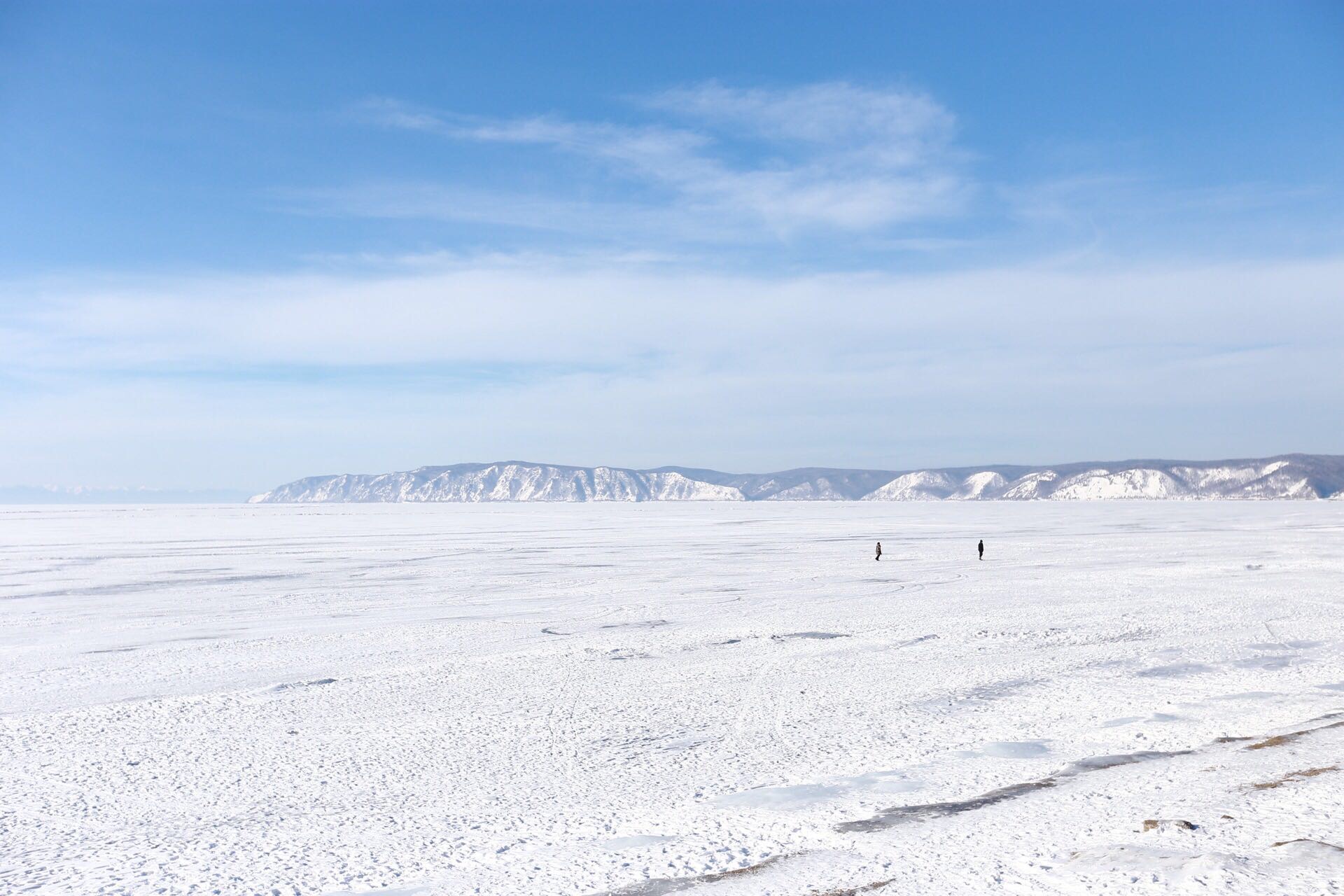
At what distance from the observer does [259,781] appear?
6.50 meters

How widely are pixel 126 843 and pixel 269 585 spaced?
16.0 meters

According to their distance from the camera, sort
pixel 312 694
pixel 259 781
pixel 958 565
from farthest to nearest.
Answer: pixel 958 565 < pixel 312 694 < pixel 259 781

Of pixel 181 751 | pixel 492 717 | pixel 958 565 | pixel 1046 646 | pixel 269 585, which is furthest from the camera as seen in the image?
pixel 958 565

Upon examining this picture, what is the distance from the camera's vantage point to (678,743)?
24.6 ft

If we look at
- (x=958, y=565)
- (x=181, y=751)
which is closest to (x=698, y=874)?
(x=181, y=751)

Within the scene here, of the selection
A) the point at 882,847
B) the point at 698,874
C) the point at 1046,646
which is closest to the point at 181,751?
the point at 698,874

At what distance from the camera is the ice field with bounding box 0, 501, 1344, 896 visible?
4992 millimetres

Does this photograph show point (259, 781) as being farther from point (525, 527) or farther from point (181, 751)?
point (525, 527)

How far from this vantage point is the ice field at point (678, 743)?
4992mm

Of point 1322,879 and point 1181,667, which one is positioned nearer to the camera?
point 1322,879

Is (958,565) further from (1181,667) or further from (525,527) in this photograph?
(525,527)

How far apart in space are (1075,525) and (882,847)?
50.7 meters

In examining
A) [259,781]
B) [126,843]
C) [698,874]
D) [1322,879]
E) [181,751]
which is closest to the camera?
[1322,879]

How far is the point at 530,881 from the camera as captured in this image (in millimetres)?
4809
